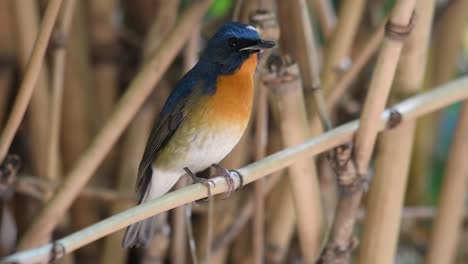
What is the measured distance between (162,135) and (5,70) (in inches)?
27.7

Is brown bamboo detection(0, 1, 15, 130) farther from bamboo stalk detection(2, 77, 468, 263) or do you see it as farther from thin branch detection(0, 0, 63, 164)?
bamboo stalk detection(2, 77, 468, 263)

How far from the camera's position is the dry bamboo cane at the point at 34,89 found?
2.32m

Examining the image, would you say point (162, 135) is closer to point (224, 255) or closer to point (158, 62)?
point (158, 62)

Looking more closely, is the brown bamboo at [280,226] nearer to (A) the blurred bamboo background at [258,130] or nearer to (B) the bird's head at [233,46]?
(A) the blurred bamboo background at [258,130]

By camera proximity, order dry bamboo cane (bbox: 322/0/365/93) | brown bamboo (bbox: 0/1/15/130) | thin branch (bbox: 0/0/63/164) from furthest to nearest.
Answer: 1. brown bamboo (bbox: 0/1/15/130)
2. dry bamboo cane (bbox: 322/0/365/93)
3. thin branch (bbox: 0/0/63/164)

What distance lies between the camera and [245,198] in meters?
2.56

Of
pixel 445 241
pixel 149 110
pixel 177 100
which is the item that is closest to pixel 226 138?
pixel 177 100

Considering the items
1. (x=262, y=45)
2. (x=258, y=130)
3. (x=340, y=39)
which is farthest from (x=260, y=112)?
(x=340, y=39)

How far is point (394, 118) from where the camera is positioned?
1.99 meters

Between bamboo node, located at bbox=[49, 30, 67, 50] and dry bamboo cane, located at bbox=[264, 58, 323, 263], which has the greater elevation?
bamboo node, located at bbox=[49, 30, 67, 50]

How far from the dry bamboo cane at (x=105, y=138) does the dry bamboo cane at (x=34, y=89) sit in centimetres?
31

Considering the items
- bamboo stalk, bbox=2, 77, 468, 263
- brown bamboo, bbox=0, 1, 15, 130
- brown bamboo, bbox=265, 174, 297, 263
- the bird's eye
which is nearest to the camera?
bamboo stalk, bbox=2, 77, 468, 263

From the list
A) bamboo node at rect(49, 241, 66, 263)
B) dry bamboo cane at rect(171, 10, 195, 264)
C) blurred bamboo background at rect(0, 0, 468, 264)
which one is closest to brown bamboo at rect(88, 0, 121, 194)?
blurred bamboo background at rect(0, 0, 468, 264)

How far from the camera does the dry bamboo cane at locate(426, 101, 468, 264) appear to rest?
2383mm
